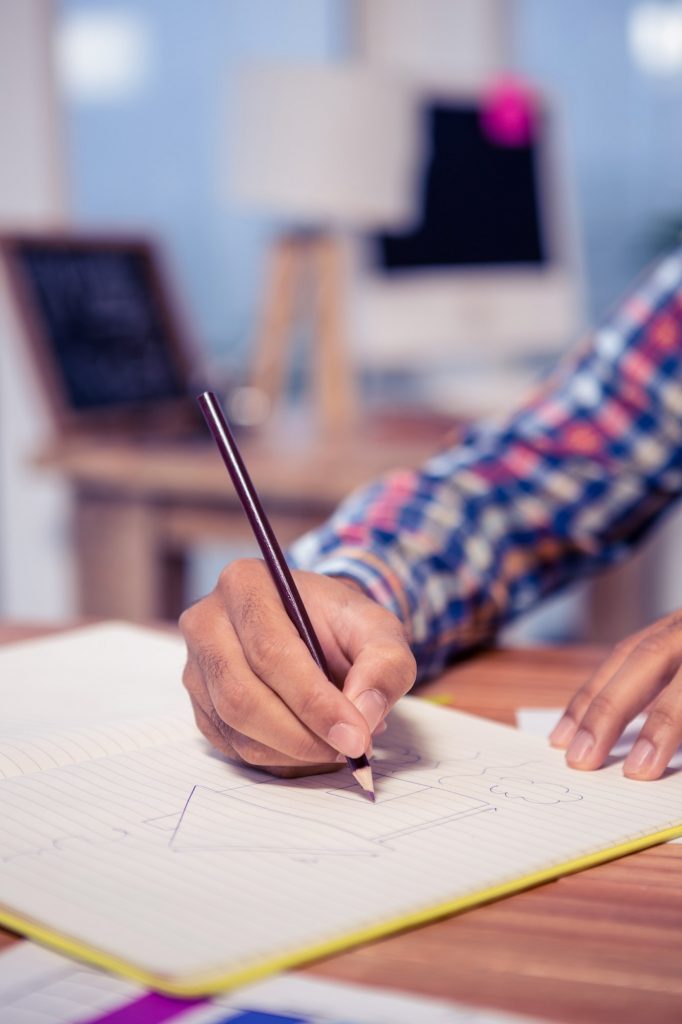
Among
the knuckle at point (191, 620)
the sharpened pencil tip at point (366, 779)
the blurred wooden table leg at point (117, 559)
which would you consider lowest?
the blurred wooden table leg at point (117, 559)

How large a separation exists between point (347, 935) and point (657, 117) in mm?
2626

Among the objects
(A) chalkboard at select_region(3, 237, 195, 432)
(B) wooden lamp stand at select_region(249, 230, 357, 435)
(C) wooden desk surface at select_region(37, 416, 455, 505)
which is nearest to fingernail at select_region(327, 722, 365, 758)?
(C) wooden desk surface at select_region(37, 416, 455, 505)

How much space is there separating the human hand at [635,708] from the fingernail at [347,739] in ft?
0.39

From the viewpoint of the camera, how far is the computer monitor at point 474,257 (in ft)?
6.86

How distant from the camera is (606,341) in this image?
1105mm

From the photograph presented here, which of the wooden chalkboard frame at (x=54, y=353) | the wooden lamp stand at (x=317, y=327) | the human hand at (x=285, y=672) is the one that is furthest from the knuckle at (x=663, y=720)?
the wooden lamp stand at (x=317, y=327)

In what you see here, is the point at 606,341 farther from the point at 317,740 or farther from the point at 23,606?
the point at 23,606

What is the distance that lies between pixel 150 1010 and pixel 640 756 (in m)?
0.27

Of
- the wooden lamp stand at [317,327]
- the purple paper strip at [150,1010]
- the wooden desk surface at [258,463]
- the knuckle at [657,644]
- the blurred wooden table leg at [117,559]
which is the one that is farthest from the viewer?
the wooden lamp stand at [317,327]

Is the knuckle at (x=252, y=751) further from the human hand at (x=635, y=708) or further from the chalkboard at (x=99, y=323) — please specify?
the chalkboard at (x=99, y=323)

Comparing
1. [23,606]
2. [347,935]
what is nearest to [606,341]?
[347,935]

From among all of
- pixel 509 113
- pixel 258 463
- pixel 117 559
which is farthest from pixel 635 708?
pixel 509 113

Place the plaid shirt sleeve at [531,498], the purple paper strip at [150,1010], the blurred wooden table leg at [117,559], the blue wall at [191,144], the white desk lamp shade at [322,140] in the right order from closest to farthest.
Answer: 1. the purple paper strip at [150,1010]
2. the plaid shirt sleeve at [531,498]
3. the blurred wooden table leg at [117,559]
4. the white desk lamp shade at [322,140]
5. the blue wall at [191,144]

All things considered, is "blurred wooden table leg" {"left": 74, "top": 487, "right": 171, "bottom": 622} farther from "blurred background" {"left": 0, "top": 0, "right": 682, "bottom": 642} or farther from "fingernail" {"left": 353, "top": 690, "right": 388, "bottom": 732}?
"fingernail" {"left": 353, "top": 690, "right": 388, "bottom": 732}
